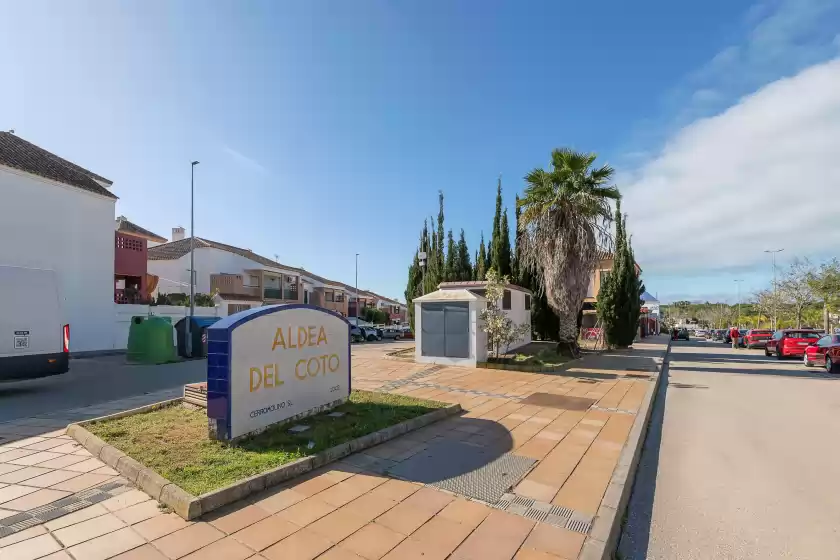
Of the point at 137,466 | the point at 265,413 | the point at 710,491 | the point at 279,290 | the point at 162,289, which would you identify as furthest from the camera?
the point at 279,290

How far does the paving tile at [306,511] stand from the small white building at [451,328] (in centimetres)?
1038

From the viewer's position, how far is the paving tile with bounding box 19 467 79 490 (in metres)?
4.21

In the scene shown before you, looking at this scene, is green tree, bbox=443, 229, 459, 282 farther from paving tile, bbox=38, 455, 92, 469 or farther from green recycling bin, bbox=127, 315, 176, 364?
paving tile, bbox=38, 455, 92, 469

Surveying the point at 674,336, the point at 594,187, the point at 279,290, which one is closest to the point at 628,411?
the point at 594,187

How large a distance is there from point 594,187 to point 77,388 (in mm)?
17773

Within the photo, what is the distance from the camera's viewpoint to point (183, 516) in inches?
139

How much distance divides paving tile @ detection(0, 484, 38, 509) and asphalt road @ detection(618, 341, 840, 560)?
5.47 m

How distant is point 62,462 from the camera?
481cm

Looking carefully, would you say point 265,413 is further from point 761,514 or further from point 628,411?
point 628,411

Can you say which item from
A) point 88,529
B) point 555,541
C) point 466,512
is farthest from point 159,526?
point 555,541

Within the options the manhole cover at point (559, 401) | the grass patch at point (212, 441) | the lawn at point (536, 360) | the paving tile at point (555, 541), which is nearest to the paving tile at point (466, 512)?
the paving tile at point (555, 541)

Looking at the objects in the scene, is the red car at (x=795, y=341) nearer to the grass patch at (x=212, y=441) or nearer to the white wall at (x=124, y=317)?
the grass patch at (x=212, y=441)

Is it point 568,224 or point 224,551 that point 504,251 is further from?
point 224,551

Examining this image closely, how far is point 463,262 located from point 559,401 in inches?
660
